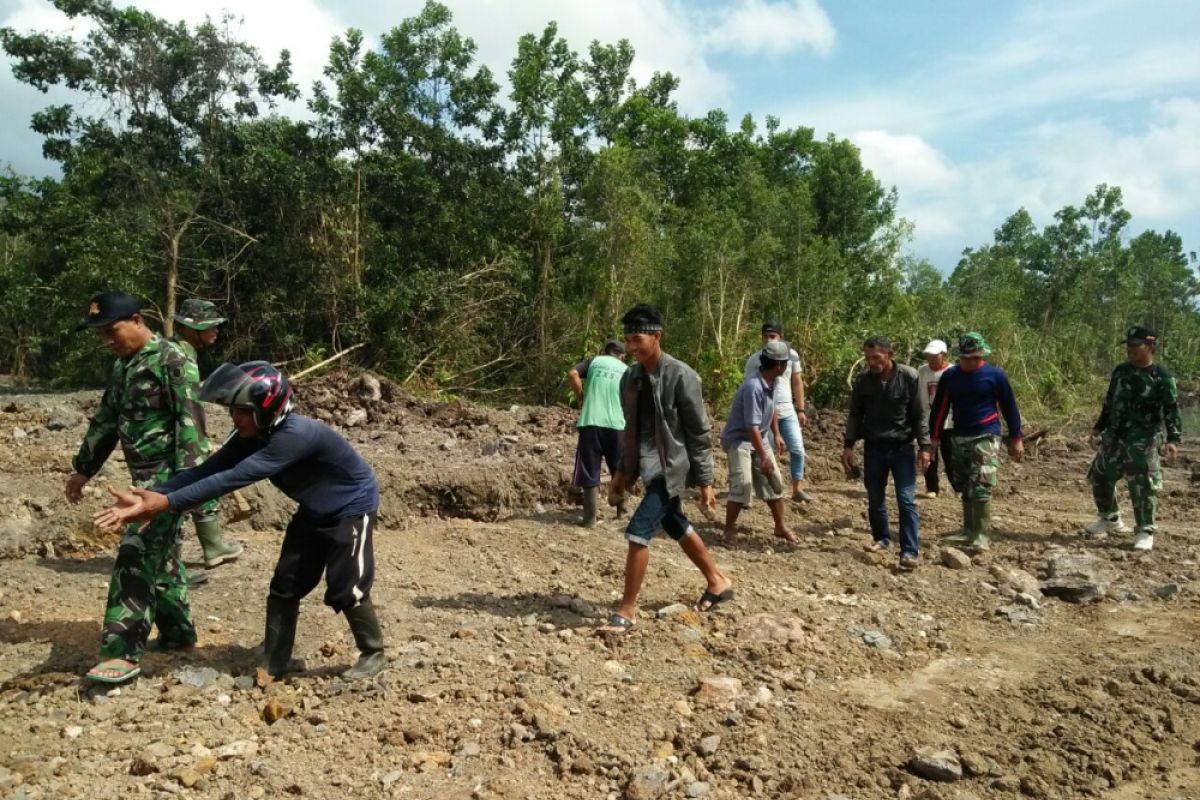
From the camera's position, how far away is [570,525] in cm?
784

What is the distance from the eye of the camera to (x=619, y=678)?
14.1 feet

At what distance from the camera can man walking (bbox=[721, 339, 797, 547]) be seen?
21.9ft

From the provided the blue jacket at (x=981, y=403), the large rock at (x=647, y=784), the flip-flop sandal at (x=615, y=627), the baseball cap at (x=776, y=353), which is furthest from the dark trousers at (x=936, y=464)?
the large rock at (x=647, y=784)

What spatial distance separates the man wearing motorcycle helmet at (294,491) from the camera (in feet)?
12.0

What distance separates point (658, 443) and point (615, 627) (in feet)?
3.27

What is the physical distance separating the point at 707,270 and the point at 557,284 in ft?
10.2

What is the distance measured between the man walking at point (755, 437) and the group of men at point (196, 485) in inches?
129

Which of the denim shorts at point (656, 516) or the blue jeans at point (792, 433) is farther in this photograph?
the blue jeans at point (792, 433)

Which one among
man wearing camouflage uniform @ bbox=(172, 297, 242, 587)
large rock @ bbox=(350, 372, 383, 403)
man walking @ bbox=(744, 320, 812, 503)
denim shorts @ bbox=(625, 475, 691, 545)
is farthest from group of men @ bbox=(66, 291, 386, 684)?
large rock @ bbox=(350, 372, 383, 403)

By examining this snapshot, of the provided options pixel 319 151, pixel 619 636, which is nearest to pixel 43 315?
pixel 319 151

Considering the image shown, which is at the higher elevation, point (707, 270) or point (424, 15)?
point (424, 15)

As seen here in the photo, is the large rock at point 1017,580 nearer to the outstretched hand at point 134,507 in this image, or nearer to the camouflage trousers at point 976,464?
the camouflage trousers at point 976,464

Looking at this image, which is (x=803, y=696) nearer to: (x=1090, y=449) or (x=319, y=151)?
(x=1090, y=449)

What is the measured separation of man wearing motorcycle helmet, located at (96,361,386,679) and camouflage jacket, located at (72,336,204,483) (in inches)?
26.6
